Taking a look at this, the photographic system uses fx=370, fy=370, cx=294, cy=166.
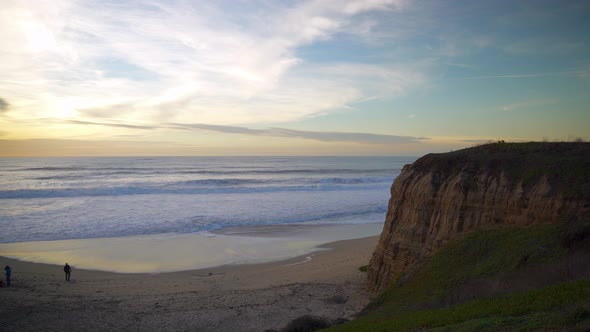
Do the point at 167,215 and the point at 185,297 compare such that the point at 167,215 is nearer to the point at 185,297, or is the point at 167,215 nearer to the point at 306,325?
the point at 185,297

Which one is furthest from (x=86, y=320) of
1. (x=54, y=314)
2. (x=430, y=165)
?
(x=430, y=165)

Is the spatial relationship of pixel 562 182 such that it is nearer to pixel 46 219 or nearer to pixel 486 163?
pixel 486 163

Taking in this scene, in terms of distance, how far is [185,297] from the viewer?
15.0 m

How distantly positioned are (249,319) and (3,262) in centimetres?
1516

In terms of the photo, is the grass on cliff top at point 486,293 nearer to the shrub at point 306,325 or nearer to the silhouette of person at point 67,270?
the shrub at point 306,325

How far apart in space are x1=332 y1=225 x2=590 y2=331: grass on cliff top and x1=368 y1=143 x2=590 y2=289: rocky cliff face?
650 mm

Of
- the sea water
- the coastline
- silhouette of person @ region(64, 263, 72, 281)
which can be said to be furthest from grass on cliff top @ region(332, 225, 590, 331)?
silhouette of person @ region(64, 263, 72, 281)

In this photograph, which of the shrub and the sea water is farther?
the sea water

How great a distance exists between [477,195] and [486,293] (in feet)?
13.0

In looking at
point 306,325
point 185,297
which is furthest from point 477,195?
point 185,297

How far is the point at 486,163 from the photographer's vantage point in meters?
12.8

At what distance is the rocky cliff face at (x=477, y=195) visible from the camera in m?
10.7

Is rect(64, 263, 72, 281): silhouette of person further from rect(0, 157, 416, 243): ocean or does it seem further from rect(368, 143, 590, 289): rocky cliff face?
rect(368, 143, 590, 289): rocky cliff face

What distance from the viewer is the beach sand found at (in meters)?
12.6
